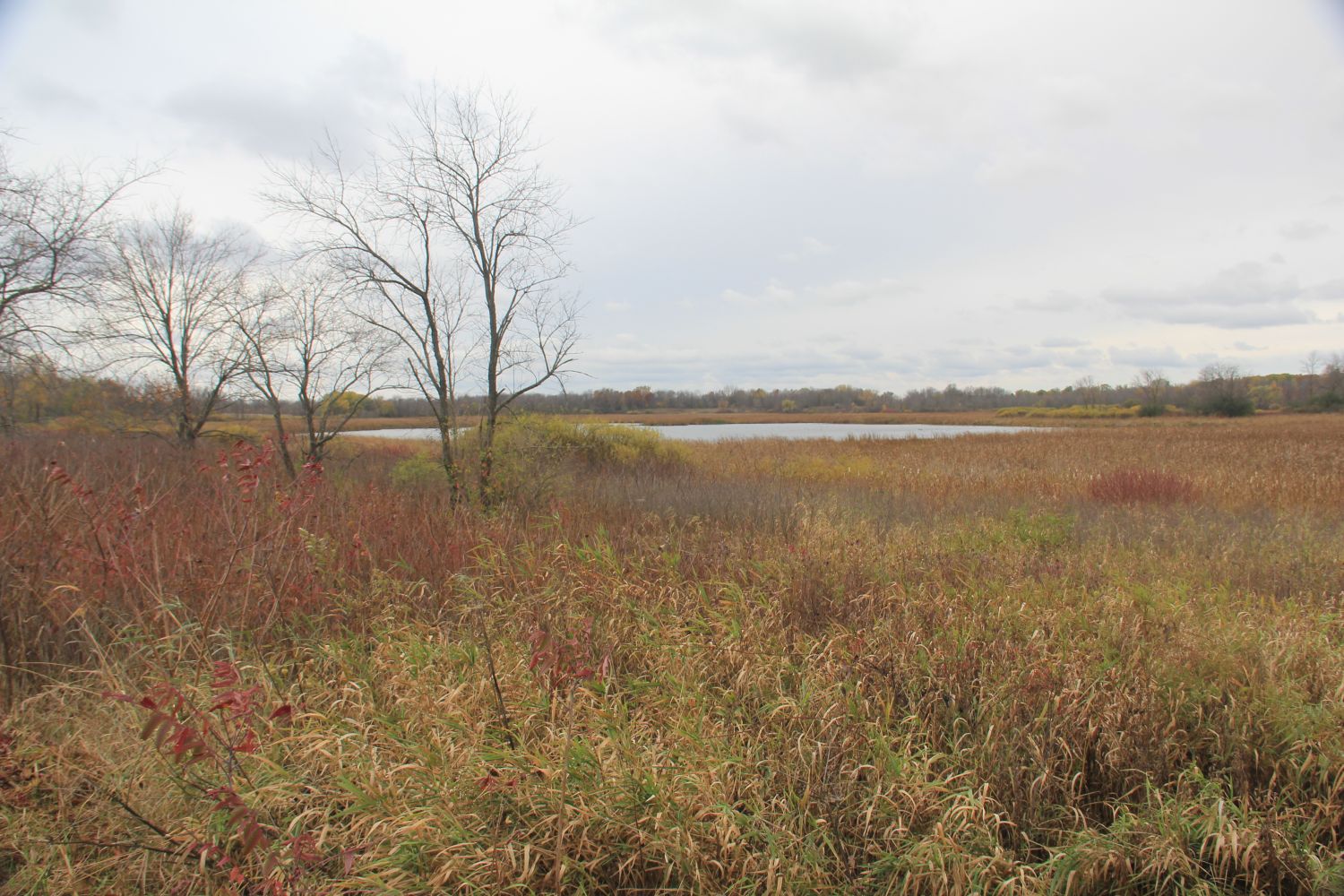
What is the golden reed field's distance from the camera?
2.77m

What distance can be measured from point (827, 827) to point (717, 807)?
1.74 feet

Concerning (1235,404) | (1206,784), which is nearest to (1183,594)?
(1206,784)

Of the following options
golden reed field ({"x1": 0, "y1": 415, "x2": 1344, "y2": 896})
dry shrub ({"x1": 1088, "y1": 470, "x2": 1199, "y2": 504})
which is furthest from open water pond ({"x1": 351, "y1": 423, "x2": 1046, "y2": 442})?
golden reed field ({"x1": 0, "y1": 415, "x2": 1344, "y2": 896})

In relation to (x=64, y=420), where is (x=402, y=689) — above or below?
below

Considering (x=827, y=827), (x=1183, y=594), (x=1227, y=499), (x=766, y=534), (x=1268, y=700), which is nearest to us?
(x=827, y=827)

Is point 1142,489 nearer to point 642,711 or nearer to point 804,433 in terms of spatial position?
point 642,711

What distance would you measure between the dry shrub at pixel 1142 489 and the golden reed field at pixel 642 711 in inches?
209

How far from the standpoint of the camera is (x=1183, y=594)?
5512mm

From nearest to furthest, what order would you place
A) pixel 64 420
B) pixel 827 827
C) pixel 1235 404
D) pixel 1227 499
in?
pixel 827 827 → pixel 1227 499 → pixel 64 420 → pixel 1235 404

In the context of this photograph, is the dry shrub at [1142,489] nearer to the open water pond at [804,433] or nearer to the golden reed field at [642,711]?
the golden reed field at [642,711]

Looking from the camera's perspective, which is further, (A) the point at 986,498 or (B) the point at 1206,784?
(A) the point at 986,498

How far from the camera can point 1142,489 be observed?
12.6m

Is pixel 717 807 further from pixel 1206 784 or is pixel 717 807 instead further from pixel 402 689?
pixel 1206 784

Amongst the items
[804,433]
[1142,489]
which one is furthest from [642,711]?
[804,433]
